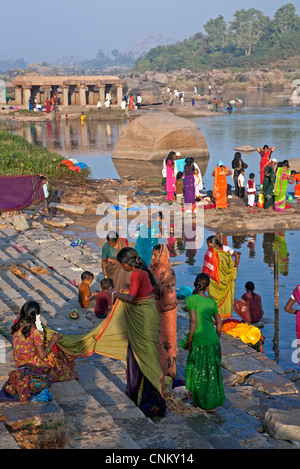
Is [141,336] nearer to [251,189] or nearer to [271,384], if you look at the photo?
[271,384]

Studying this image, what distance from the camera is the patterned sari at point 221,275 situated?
8.05m

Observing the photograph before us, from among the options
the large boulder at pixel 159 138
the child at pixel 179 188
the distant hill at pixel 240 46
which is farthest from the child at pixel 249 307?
the distant hill at pixel 240 46

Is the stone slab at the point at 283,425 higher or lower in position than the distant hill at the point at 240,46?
lower

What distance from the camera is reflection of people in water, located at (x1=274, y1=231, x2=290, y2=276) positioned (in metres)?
12.0

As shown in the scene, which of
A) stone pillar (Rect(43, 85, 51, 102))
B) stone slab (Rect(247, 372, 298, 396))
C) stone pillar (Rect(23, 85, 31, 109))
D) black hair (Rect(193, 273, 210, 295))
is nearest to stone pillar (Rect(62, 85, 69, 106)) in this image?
stone pillar (Rect(43, 85, 51, 102))

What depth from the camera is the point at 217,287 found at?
Result: 27.1 feet

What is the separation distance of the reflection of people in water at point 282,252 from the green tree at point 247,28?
335ft

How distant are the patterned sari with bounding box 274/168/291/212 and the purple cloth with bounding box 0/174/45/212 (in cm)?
561

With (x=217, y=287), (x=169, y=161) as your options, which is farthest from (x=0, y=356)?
(x=169, y=161)

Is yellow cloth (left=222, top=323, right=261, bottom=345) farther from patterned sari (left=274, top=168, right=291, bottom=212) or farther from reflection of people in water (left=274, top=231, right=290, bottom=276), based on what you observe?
patterned sari (left=274, top=168, right=291, bottom=212)

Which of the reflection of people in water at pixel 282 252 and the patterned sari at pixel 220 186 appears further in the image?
the patterned sari at pixel 220 186

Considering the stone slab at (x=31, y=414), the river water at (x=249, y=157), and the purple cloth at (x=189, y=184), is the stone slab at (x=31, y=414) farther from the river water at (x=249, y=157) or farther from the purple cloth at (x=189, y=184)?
the purple cloth at (x=189, y=184)

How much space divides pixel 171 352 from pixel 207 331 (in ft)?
2.66

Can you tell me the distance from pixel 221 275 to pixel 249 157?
17724 millimetres
